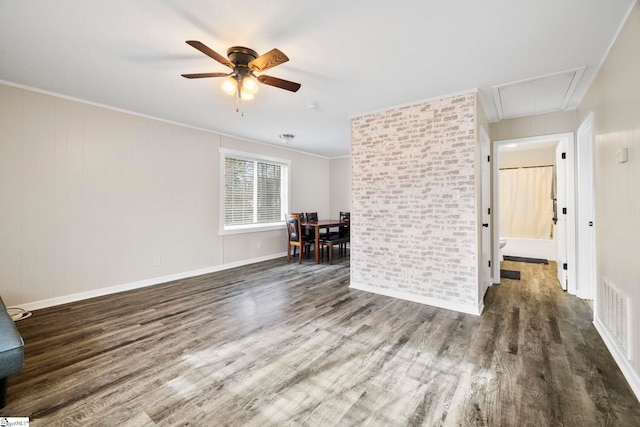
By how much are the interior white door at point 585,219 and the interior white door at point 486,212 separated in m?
0.98

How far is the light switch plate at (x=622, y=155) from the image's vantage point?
1910 millimetres

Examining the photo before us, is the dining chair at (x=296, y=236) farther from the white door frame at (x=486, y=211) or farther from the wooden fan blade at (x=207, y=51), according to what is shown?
the wooden fan blade at (x=207, y=51)

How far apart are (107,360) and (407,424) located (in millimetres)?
2210

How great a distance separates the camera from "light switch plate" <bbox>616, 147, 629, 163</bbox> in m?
1.91

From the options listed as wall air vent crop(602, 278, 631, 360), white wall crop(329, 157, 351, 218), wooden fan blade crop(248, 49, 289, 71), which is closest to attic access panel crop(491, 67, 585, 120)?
wall air vent crop(602, 278, 631, 360)

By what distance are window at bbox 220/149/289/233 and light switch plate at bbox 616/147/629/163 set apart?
4981 millimetres

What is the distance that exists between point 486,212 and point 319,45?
3.07 meters

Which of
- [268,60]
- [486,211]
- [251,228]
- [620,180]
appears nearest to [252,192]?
[251,228]

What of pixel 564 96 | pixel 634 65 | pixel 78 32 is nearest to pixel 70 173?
pixel 78 32

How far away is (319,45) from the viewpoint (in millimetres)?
2229

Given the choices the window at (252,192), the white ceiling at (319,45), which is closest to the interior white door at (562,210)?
the white ceiling at (319,45)

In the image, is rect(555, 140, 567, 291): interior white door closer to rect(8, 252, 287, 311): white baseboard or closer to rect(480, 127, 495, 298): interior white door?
rect(480, 127, 495, 298): interior white door

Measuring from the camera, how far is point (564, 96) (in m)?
3.21

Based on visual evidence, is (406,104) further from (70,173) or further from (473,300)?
(70,173)
